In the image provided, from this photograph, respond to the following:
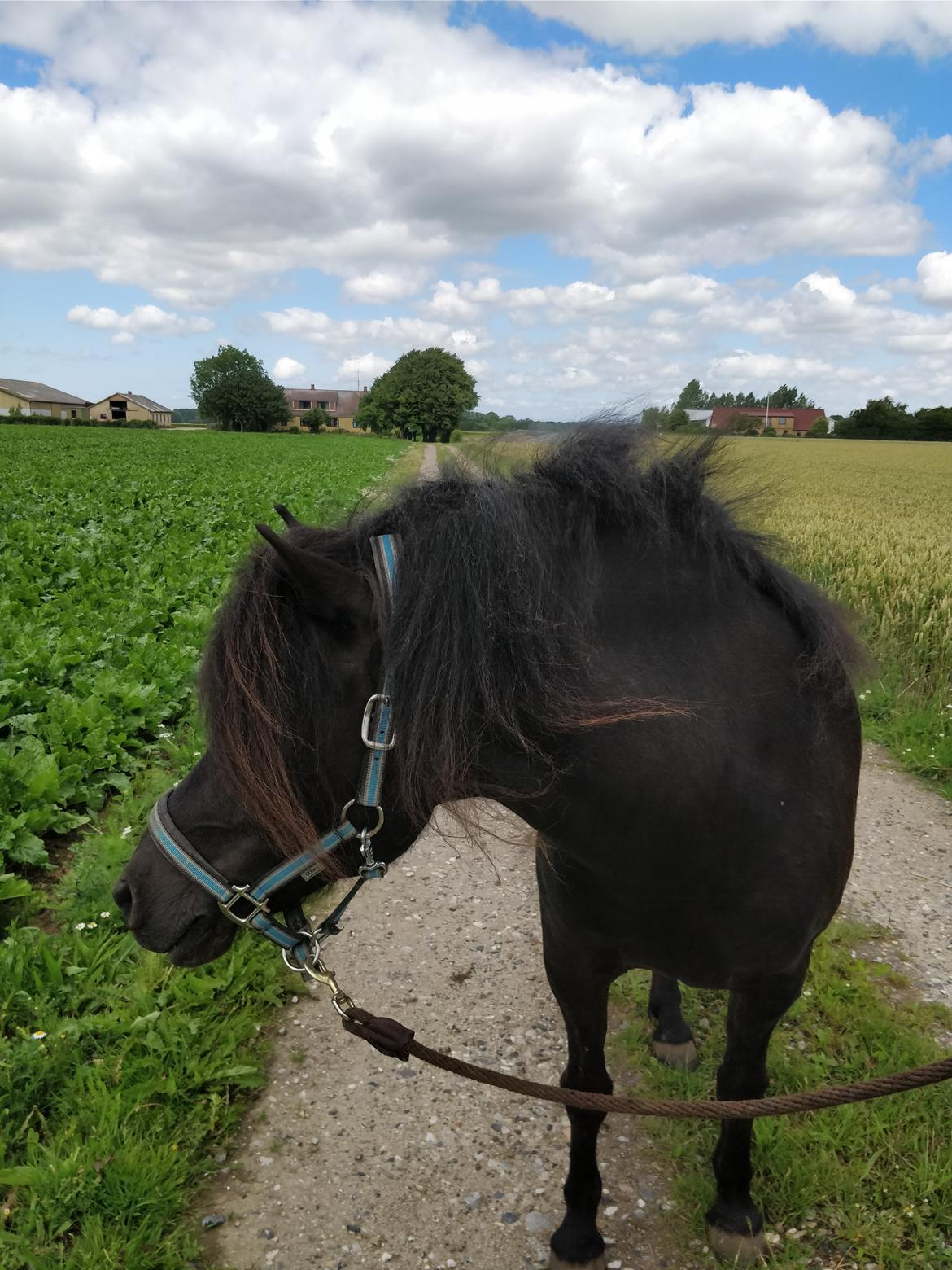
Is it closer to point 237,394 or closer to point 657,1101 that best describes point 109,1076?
point 657,1101

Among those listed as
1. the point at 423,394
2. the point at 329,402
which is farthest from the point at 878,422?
the point at 329,402

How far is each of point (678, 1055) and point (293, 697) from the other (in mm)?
2493

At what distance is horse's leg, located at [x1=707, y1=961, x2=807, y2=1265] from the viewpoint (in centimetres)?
215

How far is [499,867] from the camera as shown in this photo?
4.82 metres

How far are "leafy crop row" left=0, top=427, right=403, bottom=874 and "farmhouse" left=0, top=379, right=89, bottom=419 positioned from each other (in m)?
103

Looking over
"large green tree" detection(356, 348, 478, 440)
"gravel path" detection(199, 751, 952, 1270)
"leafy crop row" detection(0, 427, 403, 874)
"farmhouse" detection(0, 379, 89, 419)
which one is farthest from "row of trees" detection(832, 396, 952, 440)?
"farmhouse" detection(0, 379, 89, 419)

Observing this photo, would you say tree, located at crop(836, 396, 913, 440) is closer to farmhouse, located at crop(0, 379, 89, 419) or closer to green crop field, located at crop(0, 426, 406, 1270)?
green crop field, located at crop(0, 426, 406, 1270)

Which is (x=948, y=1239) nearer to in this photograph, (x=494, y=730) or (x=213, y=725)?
(x=494, y=730)

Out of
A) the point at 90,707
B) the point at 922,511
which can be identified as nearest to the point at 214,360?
the point at 922,511

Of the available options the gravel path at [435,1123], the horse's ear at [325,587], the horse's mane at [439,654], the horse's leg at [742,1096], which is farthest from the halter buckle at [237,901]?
the horse's leg at [742,1096]

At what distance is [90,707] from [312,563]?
4.64 m

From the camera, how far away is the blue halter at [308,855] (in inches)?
59.5

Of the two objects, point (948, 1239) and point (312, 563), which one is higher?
point (312, 563)

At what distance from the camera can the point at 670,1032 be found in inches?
125
